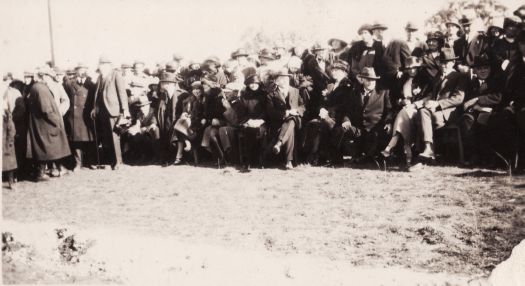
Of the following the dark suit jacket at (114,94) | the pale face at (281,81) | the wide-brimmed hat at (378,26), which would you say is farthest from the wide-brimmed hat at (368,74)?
the dark suit jacket at (114,94)

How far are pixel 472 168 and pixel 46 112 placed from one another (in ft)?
17.0

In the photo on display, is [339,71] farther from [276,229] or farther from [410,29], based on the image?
[276,229]

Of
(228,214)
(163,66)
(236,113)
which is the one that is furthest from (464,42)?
(163,66)

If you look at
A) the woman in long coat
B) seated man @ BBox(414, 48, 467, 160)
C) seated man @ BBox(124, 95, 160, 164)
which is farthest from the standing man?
seated man @ BBox(414, 48, 467, 160)

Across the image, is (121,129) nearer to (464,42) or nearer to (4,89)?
(4,89)

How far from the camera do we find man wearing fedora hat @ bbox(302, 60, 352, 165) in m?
7.79

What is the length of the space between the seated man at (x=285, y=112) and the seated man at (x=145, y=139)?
2.00 metres

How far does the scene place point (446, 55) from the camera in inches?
294

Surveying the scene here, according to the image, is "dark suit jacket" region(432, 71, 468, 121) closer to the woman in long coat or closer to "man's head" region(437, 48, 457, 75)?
"man's head" region(437, 48, 457, 75)

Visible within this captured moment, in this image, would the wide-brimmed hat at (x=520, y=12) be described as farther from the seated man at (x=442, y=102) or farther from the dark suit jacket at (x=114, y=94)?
the dark suit jacket at (x=114, y=94)

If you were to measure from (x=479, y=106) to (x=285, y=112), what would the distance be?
2472 millimetres

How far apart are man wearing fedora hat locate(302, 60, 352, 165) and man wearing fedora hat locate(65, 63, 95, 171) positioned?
3.07m

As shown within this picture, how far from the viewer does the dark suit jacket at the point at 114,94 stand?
832 cm

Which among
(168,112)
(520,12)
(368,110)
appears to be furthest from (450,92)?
(168,112)
